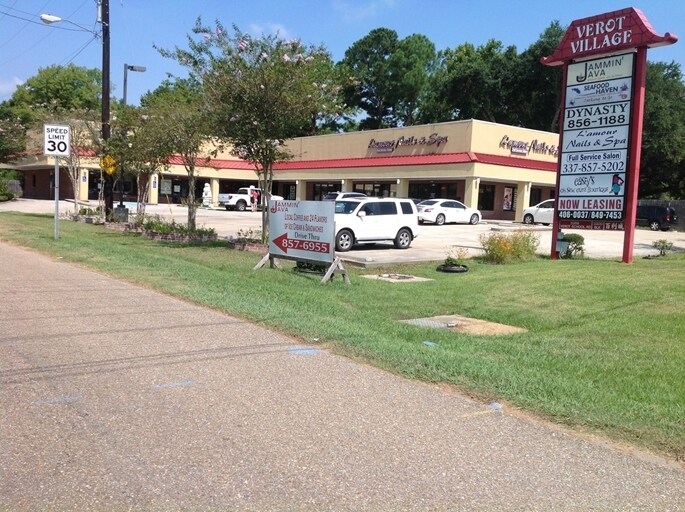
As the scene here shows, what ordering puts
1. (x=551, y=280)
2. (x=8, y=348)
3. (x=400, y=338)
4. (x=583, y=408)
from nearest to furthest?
(x=583, y=408) → (x=8, y=348) → (x=400, y=338) → (x=551, y=280)

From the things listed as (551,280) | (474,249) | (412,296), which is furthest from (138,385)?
(474,249)

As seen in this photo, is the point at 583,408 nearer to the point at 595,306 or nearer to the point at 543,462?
the point at 543,462

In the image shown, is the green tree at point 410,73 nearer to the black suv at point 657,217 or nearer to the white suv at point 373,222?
the black suv at point 657,217

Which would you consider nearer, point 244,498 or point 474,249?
Answer: point 244,498

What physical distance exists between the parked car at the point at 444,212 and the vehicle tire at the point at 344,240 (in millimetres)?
16051

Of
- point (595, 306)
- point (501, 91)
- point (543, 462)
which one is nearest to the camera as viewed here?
point (543, 462)

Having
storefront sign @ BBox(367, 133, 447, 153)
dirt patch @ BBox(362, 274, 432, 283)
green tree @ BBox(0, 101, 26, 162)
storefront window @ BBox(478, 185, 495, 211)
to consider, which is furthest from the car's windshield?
green tree @ BBox(0, 101, 26, 162)

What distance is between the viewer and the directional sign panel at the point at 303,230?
41.8 feet

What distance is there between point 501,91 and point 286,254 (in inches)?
2017

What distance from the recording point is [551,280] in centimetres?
1245

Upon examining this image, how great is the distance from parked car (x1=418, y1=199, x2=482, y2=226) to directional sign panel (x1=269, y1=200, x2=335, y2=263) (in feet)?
71.8

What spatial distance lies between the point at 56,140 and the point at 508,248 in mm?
12539

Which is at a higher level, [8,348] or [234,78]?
[234,78]

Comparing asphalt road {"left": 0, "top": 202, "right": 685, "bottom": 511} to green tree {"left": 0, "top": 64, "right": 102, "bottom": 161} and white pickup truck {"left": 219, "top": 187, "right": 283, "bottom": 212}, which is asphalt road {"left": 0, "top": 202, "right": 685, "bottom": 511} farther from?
green tree {"left": 0, "top": 64, "right": 102, "bottom": 161}
